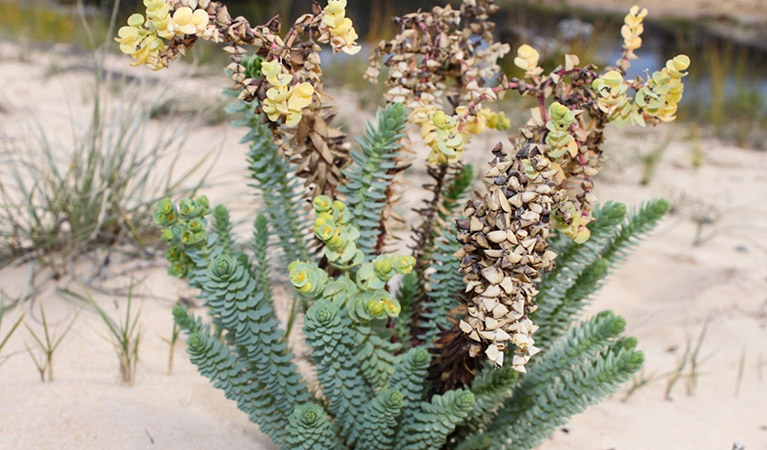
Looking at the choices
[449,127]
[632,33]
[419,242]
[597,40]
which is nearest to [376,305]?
[449,127]

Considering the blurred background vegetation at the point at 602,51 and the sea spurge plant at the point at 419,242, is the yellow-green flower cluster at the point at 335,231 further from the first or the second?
the blurred background vegetation at the point at 602,51

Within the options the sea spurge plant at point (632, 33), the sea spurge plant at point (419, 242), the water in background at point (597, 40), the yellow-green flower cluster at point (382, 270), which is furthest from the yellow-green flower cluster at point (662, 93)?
the water in background at point (597, 40)

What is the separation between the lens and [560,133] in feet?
3.84

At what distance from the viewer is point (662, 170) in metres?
4.54

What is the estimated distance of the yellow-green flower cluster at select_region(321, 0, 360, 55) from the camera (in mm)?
1145

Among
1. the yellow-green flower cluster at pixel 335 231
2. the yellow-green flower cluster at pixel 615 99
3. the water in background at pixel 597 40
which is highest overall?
the yellow-green flower cluster at pixel 615 99

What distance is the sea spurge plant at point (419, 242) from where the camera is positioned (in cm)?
114

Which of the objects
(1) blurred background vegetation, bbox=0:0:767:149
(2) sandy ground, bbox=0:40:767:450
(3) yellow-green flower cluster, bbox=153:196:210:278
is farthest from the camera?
(1) blurred background vegetation, bbox=0:0:767:149

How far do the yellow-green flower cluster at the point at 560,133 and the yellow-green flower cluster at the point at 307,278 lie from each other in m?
0.44

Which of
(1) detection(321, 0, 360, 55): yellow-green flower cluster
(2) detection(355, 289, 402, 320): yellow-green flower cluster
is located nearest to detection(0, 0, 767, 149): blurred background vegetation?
(1) detection(321, 0, 360, 55): yellow-green flower cluster

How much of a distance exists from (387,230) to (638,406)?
98 cm

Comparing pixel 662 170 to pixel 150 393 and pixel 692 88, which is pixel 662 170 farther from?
pixel 150 393

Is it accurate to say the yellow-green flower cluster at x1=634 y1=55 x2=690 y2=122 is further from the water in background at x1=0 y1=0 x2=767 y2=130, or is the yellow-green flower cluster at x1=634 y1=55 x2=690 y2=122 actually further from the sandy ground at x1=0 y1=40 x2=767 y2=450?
the water in background at x1=0 y1=0 x2=767 y2=130

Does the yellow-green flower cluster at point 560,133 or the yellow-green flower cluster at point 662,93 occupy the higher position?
the yellow-green flower cluster at point 662,93
